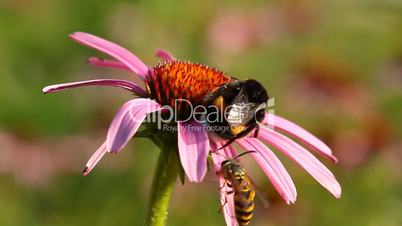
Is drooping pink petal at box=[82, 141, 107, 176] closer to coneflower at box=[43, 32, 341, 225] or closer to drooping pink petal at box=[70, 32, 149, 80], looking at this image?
coneflower at box=[43, 32, 341, 225]

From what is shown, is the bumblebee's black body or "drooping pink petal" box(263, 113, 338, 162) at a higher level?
the bumblebee's black body

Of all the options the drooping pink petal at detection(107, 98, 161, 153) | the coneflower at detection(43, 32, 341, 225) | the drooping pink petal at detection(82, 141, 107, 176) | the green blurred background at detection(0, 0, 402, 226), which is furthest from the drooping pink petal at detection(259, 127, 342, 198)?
the green blurred background at detection(0, 0, 402, 226)

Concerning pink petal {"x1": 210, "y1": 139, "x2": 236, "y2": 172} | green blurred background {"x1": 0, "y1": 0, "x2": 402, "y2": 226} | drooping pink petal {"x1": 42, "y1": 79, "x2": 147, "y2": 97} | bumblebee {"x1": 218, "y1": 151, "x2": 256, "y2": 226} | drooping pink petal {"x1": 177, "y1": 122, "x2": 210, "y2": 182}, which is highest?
drooping pink petal {"x1": 42, "y1": 79, "x2": 147, "y2": 97}

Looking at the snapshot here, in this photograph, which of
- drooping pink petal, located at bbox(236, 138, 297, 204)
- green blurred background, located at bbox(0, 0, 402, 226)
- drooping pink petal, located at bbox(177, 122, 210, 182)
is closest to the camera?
drooping pink petal, located at bbox(177, 122, 210, 182)

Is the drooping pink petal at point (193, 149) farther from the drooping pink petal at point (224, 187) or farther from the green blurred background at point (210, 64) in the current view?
the green blurred background at point (210, 64)

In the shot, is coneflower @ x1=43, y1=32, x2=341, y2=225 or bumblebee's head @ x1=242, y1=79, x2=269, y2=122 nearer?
coneflower @ x1=43, y1=32, x2=341, y2=225

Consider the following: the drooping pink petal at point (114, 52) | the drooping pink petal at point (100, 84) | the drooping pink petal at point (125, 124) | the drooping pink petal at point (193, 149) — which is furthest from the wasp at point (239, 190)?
the drooping pink petal at point (114, 52)

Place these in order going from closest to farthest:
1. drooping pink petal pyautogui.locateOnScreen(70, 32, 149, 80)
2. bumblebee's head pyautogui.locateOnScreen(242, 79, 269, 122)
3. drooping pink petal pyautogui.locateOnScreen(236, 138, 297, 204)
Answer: drooping pink petal pyautogui.locateOnScreen(236, 138, 297, 204) → bumblebee's head pyautogui.locateOnScreen(242, 79, 269, 122) → drooping pink petal pyautogui.locateOnScreen(70, 32, 149, 80)
